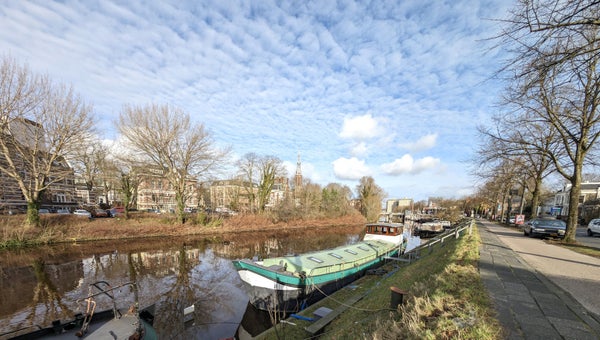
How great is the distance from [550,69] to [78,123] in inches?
1067

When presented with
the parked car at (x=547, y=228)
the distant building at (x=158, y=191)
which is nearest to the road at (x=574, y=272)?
the parked car at (x=547, y=228)

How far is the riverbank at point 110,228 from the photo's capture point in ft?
57.8

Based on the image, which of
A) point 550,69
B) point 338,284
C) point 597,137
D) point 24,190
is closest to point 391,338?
point 550,69

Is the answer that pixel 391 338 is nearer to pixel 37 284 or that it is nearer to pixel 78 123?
pixel 37 284

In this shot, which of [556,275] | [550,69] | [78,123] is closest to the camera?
[550,69]

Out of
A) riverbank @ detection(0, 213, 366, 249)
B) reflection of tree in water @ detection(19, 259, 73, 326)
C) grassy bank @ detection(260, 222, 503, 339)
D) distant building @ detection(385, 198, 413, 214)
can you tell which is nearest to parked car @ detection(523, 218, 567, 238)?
grassy bank @ detection(260, 222, 503, 339)

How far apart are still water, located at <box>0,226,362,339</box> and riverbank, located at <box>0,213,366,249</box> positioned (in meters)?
1.61

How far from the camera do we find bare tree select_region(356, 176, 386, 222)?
5619 centimetres

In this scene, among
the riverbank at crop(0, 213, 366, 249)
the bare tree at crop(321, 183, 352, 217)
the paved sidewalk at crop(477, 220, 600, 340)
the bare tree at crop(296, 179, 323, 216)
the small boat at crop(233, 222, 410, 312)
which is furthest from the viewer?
the bare tree at crop(321, 183, 352, 217)

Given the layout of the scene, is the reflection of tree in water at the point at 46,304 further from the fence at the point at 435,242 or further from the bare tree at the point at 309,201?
the bare tree at the point at 309,201

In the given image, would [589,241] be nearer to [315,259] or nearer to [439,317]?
[315,259]

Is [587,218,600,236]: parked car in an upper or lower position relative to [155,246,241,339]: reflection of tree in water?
upper

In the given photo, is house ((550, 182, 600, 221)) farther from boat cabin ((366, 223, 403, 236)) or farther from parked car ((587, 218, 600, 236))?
boat cabin ((366, 223, 403, 236))

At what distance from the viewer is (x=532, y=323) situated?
11.9ft
